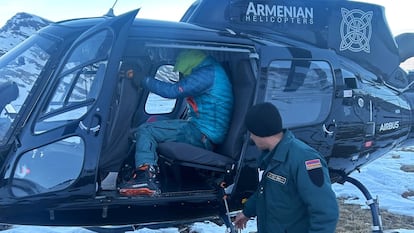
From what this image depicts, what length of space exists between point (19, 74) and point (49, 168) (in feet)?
2.36

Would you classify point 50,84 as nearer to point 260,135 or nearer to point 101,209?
point 101,209

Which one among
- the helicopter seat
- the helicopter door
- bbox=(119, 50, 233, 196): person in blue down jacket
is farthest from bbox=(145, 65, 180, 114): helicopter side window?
the helicopter door

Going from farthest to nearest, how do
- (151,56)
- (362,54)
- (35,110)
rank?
1. (362,54)
2. (151,56)
3. (35,110)

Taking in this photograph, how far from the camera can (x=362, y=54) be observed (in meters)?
5.01

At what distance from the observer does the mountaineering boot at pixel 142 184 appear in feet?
11.0

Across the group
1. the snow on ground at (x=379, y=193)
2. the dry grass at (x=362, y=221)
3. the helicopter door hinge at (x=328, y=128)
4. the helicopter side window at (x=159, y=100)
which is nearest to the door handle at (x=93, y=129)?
the helicopter side window at (x=159, y=100)

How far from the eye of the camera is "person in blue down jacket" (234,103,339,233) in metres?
2.41

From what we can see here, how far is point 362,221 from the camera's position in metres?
5.82

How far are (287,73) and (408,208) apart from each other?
3.64 metres

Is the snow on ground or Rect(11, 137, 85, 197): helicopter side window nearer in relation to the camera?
Rect(11, 137, 85, 197): helicopter side window

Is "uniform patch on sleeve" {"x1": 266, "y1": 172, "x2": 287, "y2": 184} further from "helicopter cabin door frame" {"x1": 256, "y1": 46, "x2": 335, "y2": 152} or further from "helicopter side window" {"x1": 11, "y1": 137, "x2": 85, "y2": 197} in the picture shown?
"helicopter side window" {"x1": 11, "y1": 137, "x2": 85, "y2": 197}

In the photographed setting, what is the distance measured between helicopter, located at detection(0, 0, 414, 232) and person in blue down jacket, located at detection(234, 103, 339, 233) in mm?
903

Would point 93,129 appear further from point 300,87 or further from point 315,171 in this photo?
point 300,87

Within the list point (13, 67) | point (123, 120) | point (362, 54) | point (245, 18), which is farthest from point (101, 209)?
point (362, 54)
